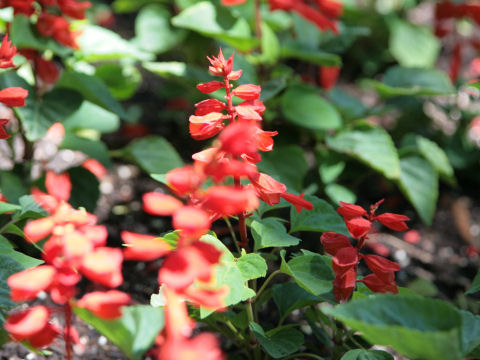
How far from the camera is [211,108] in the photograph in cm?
81

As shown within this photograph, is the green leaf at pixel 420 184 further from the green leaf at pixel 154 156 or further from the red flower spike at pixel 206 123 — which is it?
the red flower spike at pixel 206 123

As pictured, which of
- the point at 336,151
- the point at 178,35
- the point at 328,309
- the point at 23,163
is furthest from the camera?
the point at 178,35

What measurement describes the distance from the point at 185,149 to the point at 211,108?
1187mm

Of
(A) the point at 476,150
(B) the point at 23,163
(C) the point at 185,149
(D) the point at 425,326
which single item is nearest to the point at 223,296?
(D) the point at 425,326

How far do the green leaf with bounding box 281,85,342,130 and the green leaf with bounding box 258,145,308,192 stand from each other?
0.28ft

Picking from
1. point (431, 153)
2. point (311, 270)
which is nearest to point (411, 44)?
point (431, 153)

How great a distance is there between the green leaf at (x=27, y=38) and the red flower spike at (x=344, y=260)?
85 centimetres

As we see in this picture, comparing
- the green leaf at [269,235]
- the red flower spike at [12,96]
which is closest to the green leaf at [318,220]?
the green leaf at [269,235]

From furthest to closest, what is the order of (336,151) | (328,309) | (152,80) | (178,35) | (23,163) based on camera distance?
1. (152,80)
2. (178,35)
3. (336,151)
4. (23,163)
5. (328,309)

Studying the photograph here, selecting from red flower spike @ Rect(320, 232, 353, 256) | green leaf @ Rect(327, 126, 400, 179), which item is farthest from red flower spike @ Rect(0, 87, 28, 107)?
green leaf @ Rect(327, 126, 400, 179)

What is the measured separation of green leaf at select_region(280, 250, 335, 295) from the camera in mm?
802

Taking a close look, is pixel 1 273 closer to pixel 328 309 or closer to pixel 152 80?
pixel 328 309

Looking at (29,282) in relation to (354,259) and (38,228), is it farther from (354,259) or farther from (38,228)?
(354,259)

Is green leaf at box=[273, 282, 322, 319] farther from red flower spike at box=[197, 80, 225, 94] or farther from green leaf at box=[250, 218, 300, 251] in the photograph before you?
red flower spike at box=[197, 80, 225, 94]
